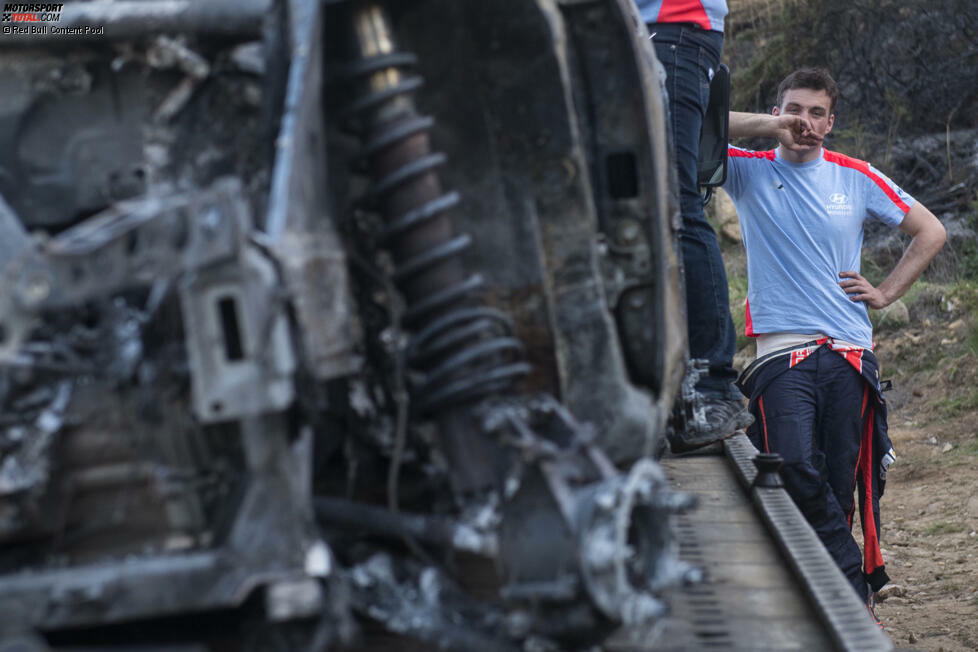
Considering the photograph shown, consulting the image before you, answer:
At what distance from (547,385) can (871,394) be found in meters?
2.61

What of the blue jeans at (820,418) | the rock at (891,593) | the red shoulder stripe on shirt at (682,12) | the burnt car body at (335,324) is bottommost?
the rock at (891,593)

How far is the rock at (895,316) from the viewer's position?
29.9 feet

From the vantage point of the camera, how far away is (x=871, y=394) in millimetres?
4496

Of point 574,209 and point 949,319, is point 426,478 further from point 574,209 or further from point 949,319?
point 949,319

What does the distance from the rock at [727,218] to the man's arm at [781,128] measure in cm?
657

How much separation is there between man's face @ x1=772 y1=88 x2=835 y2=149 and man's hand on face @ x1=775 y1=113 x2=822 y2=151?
0.12 ft

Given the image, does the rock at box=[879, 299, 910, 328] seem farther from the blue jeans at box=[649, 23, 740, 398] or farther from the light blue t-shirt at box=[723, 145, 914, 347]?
the blue jeans at box=[649, 23, 740, 398]

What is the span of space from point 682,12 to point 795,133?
1198 mm

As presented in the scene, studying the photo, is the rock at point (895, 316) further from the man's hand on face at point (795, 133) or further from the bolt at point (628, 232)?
the bolt at point (628, 232)

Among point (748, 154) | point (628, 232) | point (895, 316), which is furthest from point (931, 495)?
point (628, 232)

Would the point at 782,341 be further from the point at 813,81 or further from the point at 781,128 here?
the point at 813,81

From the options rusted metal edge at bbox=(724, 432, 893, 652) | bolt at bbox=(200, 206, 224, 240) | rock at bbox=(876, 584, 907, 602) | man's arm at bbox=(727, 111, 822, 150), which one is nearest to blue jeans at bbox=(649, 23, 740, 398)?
rusted metal edge at bbox=(724, 432, 893, 652)

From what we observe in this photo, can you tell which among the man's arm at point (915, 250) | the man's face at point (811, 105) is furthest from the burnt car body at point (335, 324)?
the man's arm at point (915, 250)

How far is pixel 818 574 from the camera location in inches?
100
